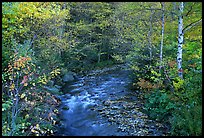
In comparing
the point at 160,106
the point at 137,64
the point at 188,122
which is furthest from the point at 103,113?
the point at 137,64

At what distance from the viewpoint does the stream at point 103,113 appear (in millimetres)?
7250

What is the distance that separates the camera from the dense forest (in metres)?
6.47

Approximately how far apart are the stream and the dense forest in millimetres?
434

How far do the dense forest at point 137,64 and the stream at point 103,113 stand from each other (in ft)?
1.42

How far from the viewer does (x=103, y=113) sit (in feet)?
28.7

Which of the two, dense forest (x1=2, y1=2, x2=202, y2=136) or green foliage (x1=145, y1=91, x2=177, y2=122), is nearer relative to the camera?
dense forest (x1=2, y1=2, x2=202, y2=136)

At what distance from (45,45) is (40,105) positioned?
4.79 m

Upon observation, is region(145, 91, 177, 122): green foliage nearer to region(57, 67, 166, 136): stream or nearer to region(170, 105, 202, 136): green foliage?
region(57, 67, 166, 136): stream

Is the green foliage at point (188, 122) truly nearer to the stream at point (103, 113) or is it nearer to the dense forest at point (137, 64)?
the dense forest at point (137, 64)

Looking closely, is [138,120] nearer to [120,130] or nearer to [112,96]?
[120,130]

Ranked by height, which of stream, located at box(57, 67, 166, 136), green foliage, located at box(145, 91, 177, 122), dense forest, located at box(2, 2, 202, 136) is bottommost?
stream, located at box(57, 67, 166, 136)

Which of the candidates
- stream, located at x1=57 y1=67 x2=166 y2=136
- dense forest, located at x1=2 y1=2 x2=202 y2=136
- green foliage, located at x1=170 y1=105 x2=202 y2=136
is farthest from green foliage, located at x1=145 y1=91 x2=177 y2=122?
green foliage, located at x1=170 y1=105 x2=202 y2=136

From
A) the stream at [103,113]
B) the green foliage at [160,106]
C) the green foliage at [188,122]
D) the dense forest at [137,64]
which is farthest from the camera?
the green foliage at [160,106]

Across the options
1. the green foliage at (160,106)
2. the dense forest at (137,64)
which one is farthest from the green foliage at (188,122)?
the green foliage at (160,106)
